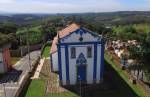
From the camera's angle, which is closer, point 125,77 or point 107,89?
point 107,89

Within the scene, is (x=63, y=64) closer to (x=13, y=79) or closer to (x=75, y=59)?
(x=75, y=59)

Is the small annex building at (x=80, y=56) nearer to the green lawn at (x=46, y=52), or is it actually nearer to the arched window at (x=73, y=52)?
the arched window at (x=73, y=52)

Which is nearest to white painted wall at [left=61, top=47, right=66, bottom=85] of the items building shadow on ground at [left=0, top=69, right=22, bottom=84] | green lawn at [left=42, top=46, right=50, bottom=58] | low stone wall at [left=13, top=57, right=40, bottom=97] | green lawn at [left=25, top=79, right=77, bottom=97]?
green lawn at [left=25, top=79, right=77, bottom=97]

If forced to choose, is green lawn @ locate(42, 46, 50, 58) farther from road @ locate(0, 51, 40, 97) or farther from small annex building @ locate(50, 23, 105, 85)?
small annex building @ locate(50, 23, 105, 85)

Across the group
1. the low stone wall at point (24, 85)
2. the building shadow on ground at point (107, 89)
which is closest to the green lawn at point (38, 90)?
the low stone wall at point (24, 85)

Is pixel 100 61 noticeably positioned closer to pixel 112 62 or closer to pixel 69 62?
pixel 69 62

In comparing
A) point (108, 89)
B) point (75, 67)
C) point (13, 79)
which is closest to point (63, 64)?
point (75, 67)

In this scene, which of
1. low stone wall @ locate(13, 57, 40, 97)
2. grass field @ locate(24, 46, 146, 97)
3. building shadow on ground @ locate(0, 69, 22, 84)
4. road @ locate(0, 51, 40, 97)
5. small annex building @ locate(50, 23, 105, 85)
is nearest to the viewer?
low stone wall @ locate(13, 57, 40, 97)
